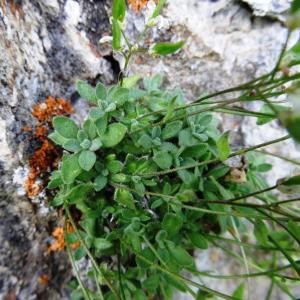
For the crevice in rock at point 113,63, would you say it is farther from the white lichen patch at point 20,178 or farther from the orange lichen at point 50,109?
the white lichen patch at point 20,178

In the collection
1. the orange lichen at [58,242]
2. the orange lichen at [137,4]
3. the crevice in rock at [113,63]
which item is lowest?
the orange lichen at [58,242]

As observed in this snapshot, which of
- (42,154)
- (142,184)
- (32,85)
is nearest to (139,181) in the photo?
(142,184)

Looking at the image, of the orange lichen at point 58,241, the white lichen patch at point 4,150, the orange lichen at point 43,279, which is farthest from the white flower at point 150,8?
the orange lichen at point 43,279

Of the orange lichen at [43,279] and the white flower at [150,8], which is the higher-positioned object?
the white flower at [150,8]

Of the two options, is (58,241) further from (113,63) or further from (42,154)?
(113,63)

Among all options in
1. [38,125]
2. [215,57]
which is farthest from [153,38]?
[38,125]

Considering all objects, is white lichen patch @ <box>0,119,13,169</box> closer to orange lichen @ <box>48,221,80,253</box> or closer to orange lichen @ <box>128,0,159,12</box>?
orange lichen @ <box>48,221,80,253</box>

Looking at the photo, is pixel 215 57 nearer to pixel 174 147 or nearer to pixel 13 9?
pixel 174 147
